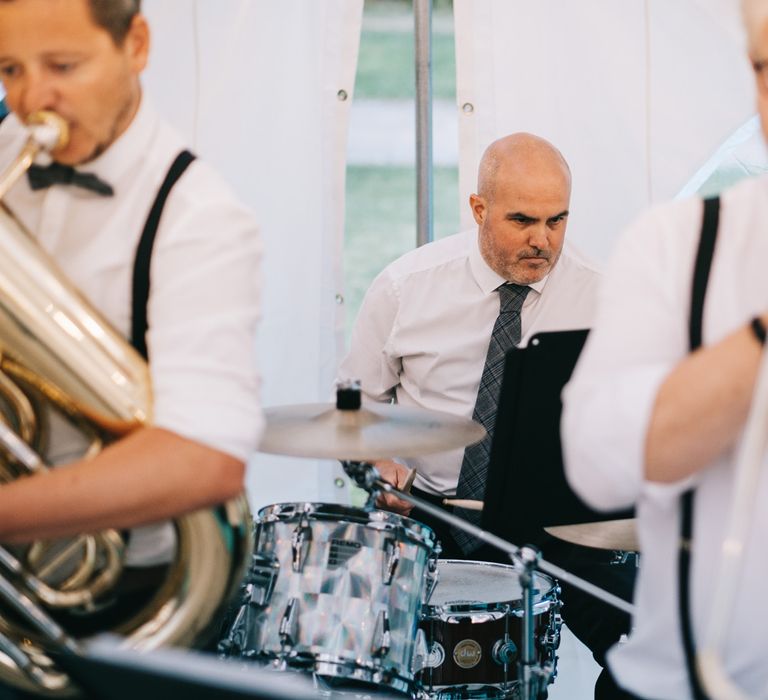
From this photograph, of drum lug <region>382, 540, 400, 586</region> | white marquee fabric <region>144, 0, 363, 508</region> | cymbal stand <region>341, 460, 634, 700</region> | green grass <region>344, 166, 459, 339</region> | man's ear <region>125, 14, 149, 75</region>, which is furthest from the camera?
green grass <region>344, 166, 459, 339</region>

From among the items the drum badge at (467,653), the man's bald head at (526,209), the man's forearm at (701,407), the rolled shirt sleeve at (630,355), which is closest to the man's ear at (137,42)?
the rolled shirt sleeve at (630,355)

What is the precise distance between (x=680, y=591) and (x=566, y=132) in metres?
2.26

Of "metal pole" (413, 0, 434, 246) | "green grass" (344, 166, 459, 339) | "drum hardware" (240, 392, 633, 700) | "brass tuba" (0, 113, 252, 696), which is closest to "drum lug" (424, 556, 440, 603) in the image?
"drum hardware" (240, 392, 633, 700)

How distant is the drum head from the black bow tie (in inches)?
49.3

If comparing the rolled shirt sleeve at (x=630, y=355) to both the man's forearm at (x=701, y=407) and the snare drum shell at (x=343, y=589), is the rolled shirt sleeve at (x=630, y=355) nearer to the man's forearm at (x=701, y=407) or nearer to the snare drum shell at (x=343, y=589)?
the man's forearm at (x=701, y=407)

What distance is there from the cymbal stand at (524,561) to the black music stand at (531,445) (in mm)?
60

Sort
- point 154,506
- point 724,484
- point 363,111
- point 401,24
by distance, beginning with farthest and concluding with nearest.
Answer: point 401,24, point 363,111, point 154,506, point 724,484

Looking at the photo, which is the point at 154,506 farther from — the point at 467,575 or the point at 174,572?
the point at 467,575

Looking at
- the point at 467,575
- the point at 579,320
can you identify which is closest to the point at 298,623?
the point at 467,575

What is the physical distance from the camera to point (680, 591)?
112cm

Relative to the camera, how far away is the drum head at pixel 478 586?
2.28 metres

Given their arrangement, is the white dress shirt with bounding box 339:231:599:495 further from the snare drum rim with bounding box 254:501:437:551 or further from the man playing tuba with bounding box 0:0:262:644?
the man playing tuba with bounding box 0:0:262:644

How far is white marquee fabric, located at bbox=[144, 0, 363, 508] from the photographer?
3129 mm

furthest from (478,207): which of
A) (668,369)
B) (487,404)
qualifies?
(668,369)
